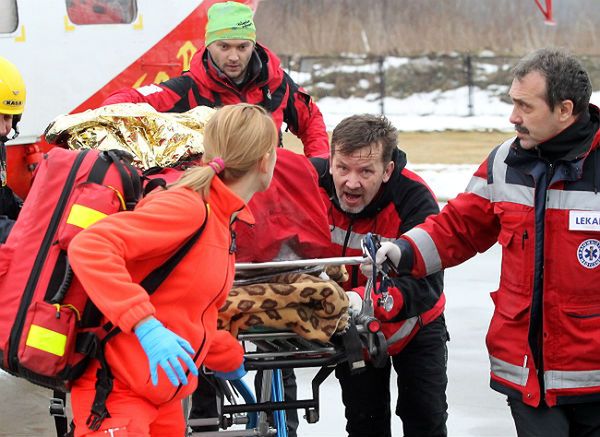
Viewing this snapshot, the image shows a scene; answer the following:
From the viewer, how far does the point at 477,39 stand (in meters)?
27.6

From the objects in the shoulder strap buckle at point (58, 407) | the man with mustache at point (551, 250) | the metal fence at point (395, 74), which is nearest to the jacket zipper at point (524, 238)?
the man with mustache at point (551, 250)

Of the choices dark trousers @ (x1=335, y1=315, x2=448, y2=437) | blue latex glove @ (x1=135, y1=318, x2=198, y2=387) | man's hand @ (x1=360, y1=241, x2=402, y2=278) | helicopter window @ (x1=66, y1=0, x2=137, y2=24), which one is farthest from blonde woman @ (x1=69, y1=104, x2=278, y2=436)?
helicopter window @ (x1=66, y1=0, x2=137, y2=24)

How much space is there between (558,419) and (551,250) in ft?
1.73

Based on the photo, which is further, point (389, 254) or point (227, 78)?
point (227, 78)

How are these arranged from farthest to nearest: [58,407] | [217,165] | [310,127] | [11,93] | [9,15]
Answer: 1. [9,15]
2. [310,127]
3. [11,93]
4. [58,407]
5. [217,165]

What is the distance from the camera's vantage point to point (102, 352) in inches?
127

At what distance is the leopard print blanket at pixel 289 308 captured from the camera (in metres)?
3.79

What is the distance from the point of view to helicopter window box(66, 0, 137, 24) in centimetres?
783

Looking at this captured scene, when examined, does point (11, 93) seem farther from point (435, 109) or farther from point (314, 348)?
point (435, 109)

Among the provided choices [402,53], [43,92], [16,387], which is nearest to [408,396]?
[16,387]

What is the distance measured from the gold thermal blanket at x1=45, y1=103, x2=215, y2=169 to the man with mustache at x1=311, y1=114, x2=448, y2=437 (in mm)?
532

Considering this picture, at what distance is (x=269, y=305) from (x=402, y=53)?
24485 mm

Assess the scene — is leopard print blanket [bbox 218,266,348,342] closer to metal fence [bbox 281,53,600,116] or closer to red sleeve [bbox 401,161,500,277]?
red sleeve [bbox 401,161,500,277]

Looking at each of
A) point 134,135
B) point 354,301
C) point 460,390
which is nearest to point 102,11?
point 460,390
